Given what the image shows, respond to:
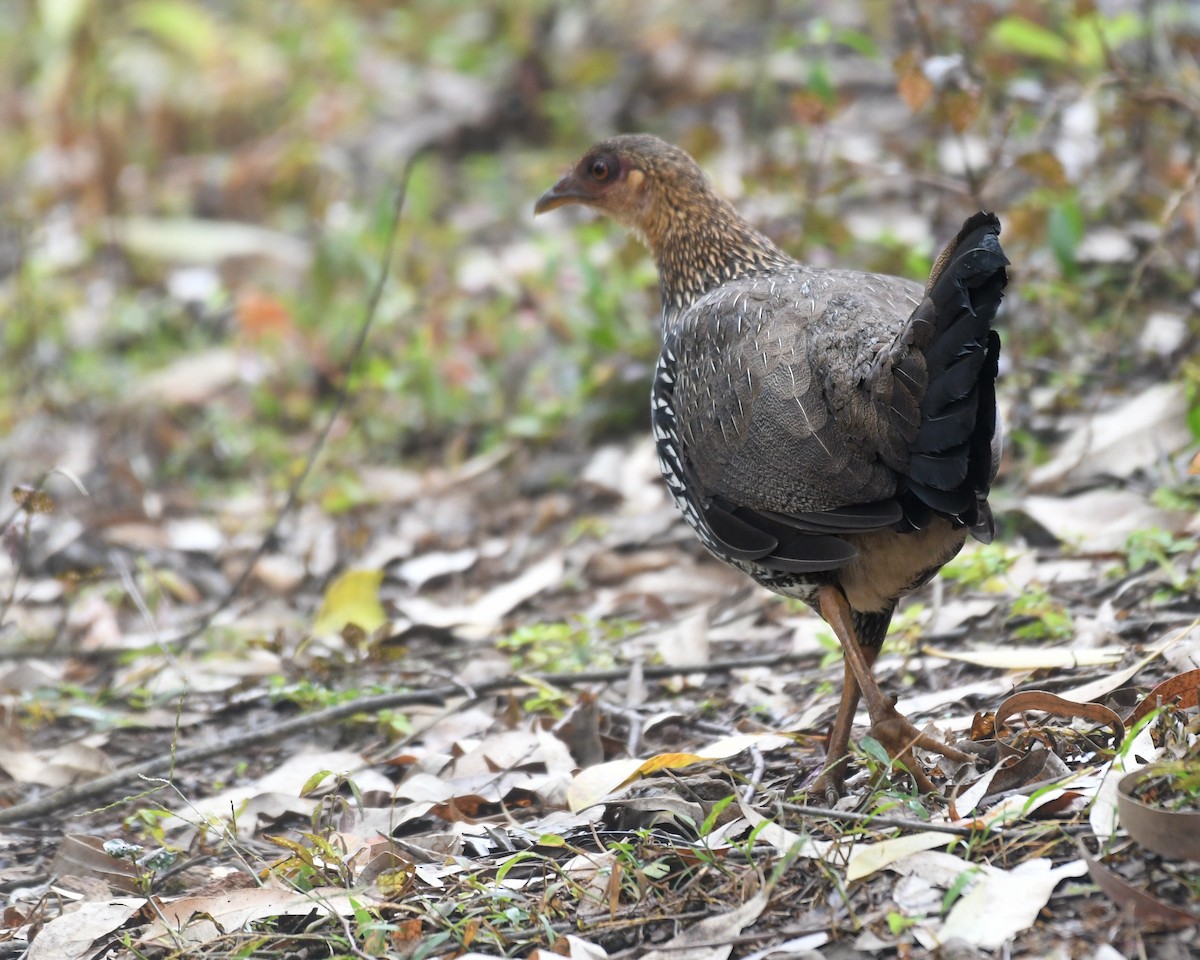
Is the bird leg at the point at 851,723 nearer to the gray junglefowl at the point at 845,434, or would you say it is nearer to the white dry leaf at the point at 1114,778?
the gray junglefowl at the point at 845,434

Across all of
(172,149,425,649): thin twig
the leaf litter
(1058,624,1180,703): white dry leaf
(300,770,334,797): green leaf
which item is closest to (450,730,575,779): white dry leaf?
the leaf litter

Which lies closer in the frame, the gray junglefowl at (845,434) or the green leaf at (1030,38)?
the gray junglefowl at (845,434)

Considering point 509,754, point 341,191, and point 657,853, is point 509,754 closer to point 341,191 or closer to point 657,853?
point 657,853

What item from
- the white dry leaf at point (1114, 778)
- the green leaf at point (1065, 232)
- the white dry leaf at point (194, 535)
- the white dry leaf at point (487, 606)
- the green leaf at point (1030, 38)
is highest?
the green leaf at point (1030, 38)

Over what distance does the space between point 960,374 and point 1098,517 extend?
1.99 meters

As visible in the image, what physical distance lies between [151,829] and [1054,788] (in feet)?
7.91

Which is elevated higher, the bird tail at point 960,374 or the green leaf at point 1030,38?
the green leaf at point 1030,38

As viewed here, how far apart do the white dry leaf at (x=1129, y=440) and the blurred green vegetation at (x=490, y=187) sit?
137mm

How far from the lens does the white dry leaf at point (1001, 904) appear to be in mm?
2582

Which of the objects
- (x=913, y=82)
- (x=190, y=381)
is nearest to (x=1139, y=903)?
(x=913, y=82)

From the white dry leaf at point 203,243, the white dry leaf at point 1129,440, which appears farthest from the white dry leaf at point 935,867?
the white dry leaf at point 203,243

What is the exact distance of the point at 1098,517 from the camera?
4.75 m

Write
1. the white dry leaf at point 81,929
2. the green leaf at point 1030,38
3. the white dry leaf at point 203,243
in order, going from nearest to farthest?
the white dry leaf at point 81,929 < the green leaf at point 1030,38 < the white dry leaf at point 203,243

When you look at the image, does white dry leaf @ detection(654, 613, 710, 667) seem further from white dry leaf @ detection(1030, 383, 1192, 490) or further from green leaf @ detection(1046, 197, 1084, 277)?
green leaf @ detection(1046, 197, 1084, 277)
